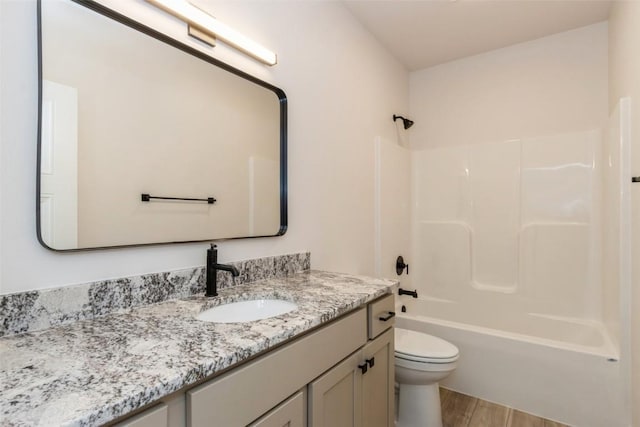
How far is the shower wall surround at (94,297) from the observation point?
0.80 meters

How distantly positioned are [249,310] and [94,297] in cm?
50

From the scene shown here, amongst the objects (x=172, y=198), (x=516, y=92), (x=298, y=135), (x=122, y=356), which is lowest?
(x=122, y=356)

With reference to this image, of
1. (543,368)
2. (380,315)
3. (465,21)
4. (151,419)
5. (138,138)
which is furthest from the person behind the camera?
(465,21)

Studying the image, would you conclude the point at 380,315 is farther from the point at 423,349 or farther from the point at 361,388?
the point at 423,349

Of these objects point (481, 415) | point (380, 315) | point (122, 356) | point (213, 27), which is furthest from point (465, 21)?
point (122, 356)

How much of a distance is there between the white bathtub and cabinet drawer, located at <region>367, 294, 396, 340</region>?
1.05 m

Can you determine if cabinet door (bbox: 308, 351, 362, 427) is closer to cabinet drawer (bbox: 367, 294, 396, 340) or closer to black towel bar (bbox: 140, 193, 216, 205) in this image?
cabinet drawer (bbox: 367, 294, 396, 340)

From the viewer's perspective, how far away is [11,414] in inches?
18.7

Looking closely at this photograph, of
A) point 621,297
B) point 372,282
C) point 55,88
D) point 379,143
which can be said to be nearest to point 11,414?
point 55,88

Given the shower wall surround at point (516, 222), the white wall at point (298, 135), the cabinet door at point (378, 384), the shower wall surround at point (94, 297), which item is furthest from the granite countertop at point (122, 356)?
the shower wall surround at point (516, 222)

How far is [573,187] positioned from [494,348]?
52.5 inches

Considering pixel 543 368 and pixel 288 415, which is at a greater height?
pixel 288 415

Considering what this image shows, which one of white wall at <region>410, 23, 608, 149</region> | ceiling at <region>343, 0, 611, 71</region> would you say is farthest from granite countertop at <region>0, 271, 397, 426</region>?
white wall at <region>410, 23, 608, 149</region>

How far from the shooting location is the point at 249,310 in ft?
4.08
